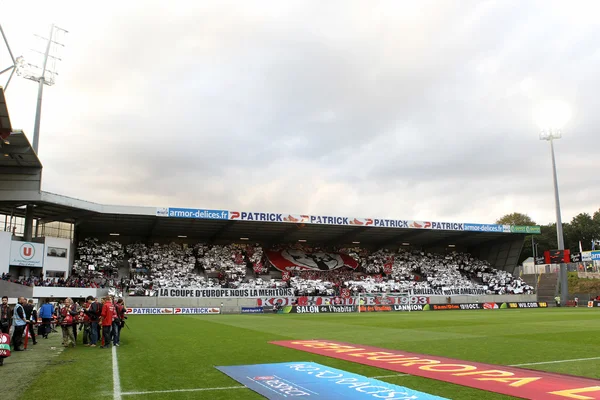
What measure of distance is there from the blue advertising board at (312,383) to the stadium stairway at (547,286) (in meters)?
53.8

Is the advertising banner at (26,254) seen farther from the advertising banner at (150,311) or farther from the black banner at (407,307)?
the black banner at (407,307)

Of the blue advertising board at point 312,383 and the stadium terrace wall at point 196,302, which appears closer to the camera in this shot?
the blue advertising board at point 312,383

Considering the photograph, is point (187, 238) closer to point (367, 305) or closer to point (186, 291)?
point (186, 291)

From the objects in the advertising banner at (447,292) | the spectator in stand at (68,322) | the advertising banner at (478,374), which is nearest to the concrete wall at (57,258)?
the spectator in stand at (68,322)

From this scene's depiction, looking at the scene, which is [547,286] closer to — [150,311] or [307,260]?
[307,260]

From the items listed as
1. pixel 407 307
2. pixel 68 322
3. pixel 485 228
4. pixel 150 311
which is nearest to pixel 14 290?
pixel 150 311

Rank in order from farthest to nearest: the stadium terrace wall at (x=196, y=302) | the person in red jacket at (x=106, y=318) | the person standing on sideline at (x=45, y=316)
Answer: the stadium terrace wall at (x=196, y=302)
the person standing on sideline at (x=45, y=316)
the person in red jacket at (x=106, y=318)

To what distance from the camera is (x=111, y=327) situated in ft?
49.8

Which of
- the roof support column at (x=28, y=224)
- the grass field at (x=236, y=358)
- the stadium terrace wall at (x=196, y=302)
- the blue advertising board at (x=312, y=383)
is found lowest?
the stadium terrace wall at (x=196, y=302)

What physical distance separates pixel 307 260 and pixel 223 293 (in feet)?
54.9

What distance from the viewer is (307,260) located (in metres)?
56.9

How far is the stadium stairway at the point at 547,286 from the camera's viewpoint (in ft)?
186

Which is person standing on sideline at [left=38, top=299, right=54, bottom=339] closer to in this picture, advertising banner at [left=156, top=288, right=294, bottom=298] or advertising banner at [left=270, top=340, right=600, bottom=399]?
advertising banner at [left=270, top=340, right=600, bottom=399]

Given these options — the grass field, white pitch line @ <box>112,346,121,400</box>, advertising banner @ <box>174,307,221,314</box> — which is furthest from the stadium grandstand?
white pitch line @ <box>112,346,121,400</box>
